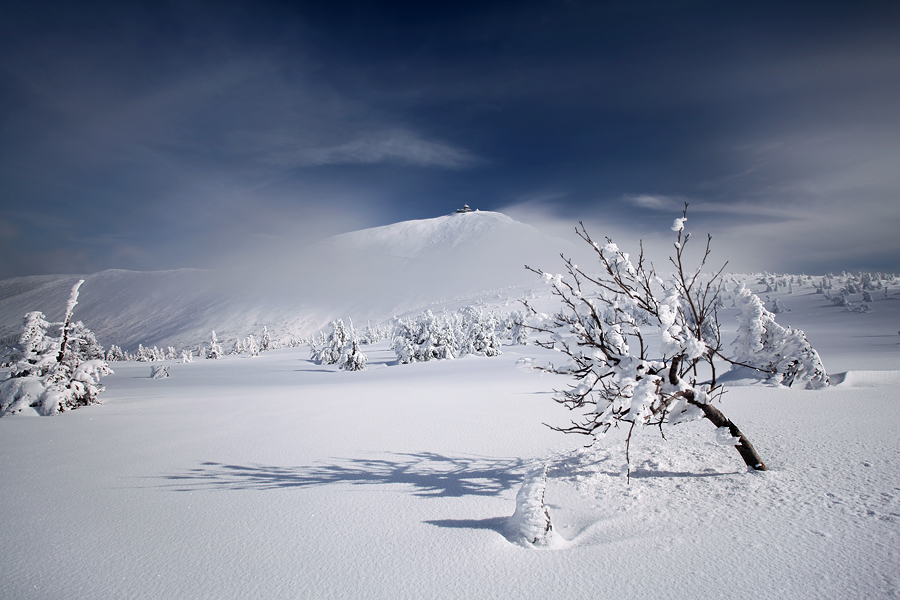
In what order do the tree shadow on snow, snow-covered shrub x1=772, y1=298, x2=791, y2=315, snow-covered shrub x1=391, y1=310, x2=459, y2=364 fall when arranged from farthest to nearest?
snow-covered shrub x1=772, y1=298, x2=791, y2=315 < snow-covered shrub x1=391, y1=310, x2=459, y2=364 < the tree shadow on snow

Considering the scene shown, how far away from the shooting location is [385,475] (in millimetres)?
5812

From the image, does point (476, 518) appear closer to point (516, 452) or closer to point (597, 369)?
point (597, 369)

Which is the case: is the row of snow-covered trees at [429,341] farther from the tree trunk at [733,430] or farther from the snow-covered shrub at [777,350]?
the tree trunk at [733,430]

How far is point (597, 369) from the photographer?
14.5ft

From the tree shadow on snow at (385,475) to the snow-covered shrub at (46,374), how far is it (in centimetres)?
1030

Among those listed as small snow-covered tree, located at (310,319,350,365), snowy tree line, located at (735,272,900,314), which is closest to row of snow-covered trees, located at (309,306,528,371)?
small snow-covered tree, located at (310,319,350,365)

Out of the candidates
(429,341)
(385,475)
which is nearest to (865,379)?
(385,475)

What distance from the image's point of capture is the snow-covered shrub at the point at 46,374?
12.0 m

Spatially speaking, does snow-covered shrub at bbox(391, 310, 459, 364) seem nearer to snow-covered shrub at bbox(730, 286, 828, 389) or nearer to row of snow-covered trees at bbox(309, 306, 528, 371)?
row of snow-covered trees at bbox(309, 306, 528, 371)

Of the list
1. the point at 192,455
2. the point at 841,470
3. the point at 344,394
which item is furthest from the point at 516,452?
the point at 344,394

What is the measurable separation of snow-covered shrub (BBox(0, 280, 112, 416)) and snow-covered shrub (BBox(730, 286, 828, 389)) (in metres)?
20.7

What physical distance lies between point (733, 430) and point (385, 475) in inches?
187

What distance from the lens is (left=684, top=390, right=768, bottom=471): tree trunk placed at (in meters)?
4.29

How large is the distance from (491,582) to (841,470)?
451cm
